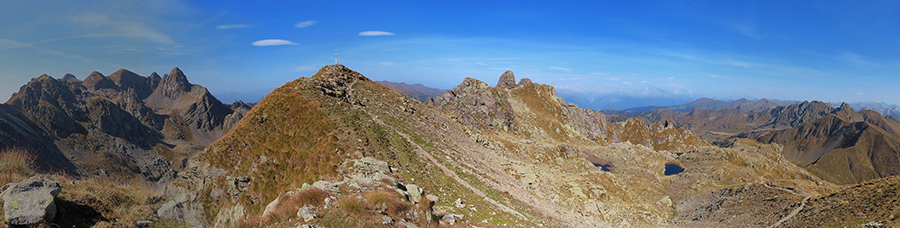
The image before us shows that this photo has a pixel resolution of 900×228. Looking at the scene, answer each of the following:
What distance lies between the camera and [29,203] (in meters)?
10.1

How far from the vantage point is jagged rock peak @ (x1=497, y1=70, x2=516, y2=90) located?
448 ft

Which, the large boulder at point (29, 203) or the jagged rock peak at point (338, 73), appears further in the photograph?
the jagged rock peak at point (338, 73)

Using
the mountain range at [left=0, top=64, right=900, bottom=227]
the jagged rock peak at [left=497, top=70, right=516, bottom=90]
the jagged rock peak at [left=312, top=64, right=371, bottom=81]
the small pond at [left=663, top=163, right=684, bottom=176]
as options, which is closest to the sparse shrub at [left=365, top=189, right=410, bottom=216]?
the mountain range at [left=0, top=64, right=900, bottom=227]

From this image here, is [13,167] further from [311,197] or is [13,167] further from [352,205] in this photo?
[352,205]

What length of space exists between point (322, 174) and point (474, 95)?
277ft

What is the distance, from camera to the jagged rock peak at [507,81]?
13661 cm

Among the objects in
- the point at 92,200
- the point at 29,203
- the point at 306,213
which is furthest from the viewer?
the point at 306,213

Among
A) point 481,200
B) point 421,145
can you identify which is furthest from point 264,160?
point 481,200

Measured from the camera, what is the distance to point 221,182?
82.1ft

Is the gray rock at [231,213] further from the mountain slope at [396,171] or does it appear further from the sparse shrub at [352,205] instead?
the sparse shrub at [352,205]

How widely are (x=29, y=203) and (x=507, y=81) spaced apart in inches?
5285

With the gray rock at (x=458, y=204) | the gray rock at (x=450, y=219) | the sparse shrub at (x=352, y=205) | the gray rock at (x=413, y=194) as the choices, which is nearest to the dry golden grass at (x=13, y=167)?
the sparse shrub at (x=352, y=205)

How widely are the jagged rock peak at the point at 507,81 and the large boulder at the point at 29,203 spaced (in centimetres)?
13137

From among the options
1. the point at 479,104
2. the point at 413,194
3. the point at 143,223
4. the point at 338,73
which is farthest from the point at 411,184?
the point at 479,104
